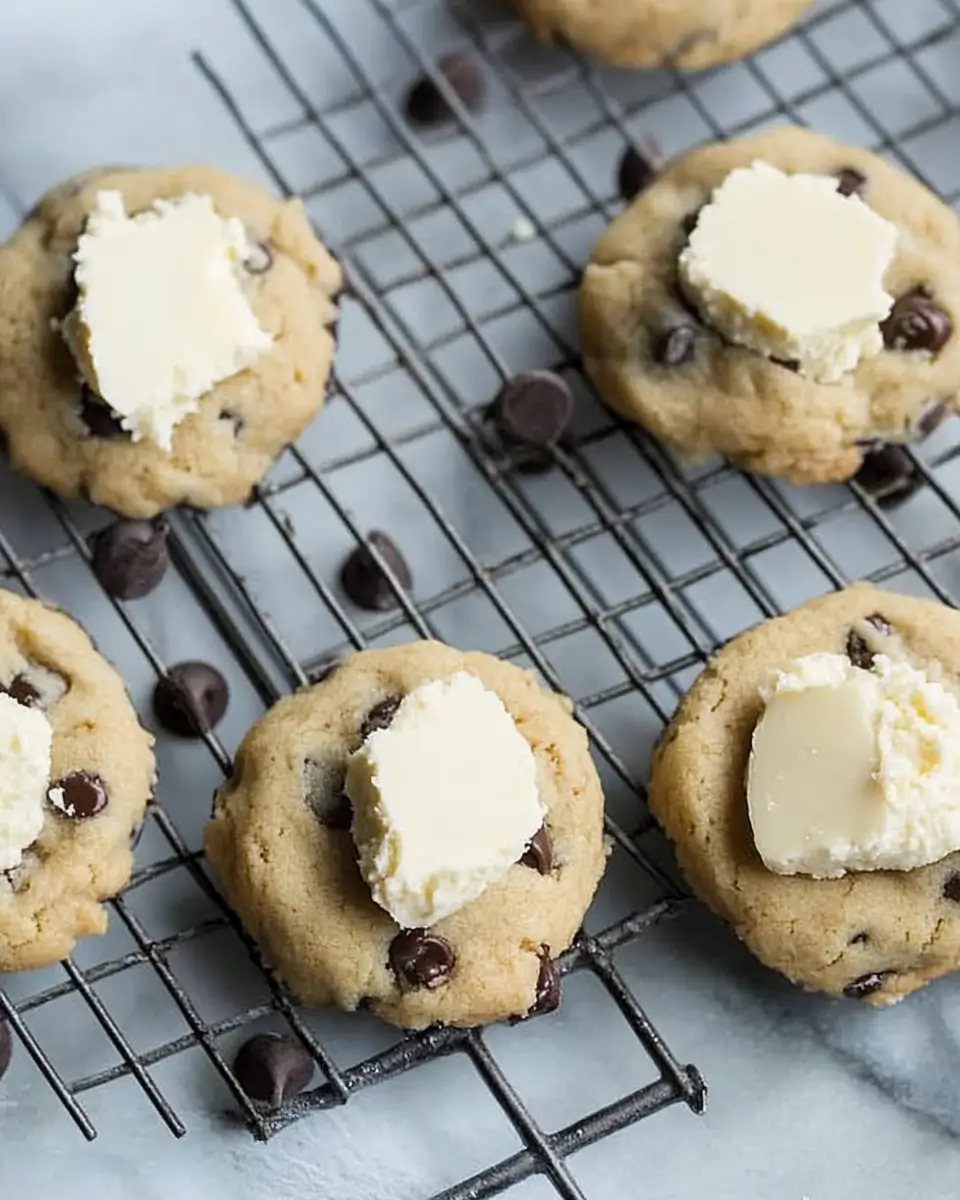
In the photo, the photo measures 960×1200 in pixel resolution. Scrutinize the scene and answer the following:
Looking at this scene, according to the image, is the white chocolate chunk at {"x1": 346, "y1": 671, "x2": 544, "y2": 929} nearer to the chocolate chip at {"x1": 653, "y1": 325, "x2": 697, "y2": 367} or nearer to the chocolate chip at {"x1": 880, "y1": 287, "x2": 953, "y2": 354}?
the chocolate chip at {"x1": 653, "y1": 325, "x2": 697, "y2": 367}

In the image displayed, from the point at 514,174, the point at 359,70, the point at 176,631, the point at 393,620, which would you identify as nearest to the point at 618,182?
the point at 514,174

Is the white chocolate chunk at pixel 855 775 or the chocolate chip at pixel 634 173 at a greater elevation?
the chocolate chip at pixel 634 173

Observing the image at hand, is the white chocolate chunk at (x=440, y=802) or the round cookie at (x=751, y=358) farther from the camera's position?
the round cookie at (x=751, y=358)

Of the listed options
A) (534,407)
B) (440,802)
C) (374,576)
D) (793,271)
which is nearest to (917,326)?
(793,271)

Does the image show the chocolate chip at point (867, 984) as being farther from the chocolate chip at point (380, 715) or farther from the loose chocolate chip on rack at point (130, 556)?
the loose chocolate chip on rack at point (130, 556)

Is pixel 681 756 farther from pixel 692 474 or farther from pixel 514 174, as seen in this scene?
pixel 514 174

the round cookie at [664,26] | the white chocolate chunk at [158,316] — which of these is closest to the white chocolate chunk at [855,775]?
the white chocolate chunk at [158,316]

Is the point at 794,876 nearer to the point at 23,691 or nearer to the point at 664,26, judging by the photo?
the point at 23,691
